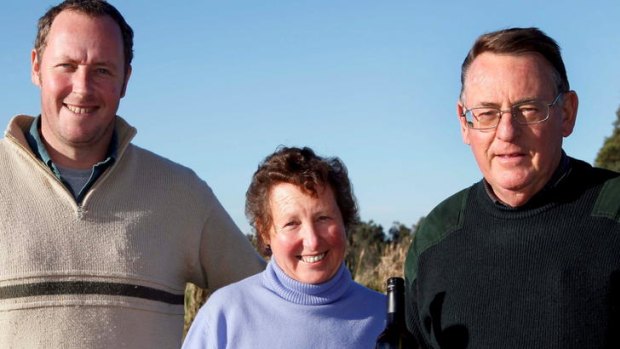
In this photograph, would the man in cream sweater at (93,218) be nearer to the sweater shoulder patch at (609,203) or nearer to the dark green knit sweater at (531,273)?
the dark green knit sweater at (531,273)

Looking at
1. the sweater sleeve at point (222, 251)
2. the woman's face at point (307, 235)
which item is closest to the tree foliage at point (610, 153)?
the sweater sleeve at point (222, 251)

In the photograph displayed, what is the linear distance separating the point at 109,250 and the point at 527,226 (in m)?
1.78

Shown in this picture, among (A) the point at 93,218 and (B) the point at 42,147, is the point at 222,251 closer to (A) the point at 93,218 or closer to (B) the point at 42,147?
(A) the point at 93,218

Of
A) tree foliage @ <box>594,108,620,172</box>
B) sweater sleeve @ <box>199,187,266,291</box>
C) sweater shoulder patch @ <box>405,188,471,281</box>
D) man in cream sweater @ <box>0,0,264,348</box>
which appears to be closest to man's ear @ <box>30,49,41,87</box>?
man in cream sweater @ <box>0,0,264,348</box>

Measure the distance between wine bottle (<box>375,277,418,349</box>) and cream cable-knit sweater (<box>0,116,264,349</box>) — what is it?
4.03 feet

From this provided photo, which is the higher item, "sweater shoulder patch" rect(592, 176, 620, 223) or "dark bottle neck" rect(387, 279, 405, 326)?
"sweater shoulder patch" rect(592, 176, 620, 223)

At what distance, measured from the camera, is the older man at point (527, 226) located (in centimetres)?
308

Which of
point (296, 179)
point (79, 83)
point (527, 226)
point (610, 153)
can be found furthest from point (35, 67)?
point (610, 153)

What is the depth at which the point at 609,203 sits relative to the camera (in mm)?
3168

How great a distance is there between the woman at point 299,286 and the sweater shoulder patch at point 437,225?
0.68 feet

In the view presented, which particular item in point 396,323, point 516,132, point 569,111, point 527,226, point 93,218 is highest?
point 569,111

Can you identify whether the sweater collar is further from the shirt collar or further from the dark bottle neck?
the shirt collar

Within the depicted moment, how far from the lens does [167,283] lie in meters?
4.01

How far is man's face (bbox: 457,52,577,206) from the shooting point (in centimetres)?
315
